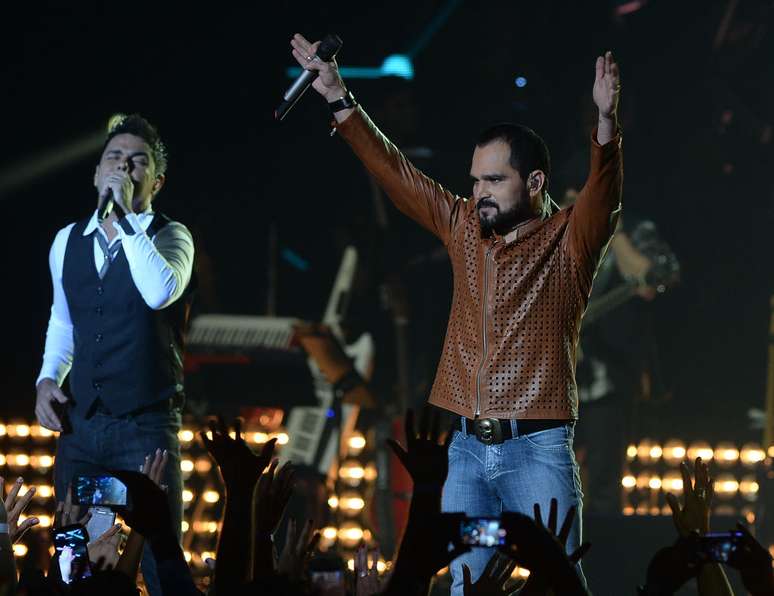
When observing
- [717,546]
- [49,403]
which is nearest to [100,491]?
[49,403]

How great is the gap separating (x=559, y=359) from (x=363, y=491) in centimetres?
426

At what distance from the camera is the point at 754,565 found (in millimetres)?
2342

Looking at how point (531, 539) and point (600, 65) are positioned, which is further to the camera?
point (600, 65)

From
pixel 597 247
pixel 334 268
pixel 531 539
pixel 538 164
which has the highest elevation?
pixel 334 268

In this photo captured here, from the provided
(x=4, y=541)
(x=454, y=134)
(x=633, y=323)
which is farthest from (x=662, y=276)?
(x=4, y=541)

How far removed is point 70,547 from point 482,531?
1111 mm

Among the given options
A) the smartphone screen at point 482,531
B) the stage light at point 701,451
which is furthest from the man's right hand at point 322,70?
the stage light at point 701,451

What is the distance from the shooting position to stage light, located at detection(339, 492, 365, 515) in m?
7.48

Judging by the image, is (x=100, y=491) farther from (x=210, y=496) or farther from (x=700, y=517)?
(x=210, y=496)

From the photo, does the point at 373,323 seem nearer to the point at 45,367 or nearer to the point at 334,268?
the point at 334,268

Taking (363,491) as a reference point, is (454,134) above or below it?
above

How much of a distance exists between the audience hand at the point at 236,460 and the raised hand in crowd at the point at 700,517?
39.7 inches

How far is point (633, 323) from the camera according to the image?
26.0 ft

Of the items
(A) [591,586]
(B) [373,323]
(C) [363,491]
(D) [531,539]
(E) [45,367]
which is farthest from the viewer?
(B) [373,323]
